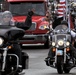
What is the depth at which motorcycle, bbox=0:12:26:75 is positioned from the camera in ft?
29.6

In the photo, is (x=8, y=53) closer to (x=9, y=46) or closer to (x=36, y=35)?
(x=9, y=46)

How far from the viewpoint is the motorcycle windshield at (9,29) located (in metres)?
9.16

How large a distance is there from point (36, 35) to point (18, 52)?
11.6m

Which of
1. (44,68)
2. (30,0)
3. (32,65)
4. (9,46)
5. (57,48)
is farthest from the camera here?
(30,0)

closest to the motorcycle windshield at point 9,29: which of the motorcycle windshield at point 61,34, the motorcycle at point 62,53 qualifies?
the motorcycle at point 62,53

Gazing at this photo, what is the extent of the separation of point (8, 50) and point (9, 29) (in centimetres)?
41

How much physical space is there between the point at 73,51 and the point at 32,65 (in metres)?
3.00

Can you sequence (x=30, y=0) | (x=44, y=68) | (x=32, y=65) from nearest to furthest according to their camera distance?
(x=44, y=68) < (x=32, y=65) < (x=30, y=0)

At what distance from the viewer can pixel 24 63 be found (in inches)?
383

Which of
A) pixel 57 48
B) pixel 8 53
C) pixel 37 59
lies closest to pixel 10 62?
pixel 8 53

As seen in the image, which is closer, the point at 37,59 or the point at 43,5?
the point at 37,59

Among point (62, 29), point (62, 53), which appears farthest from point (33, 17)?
point (62, 53)

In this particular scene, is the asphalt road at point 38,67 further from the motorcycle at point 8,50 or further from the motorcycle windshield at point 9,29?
the motorcycle at point 8,50

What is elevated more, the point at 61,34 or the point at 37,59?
the point at 61,34
